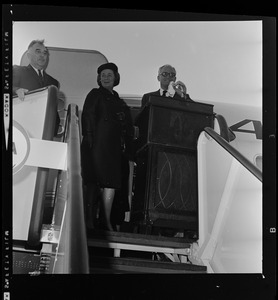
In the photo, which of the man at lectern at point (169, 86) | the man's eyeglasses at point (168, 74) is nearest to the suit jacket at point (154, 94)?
the man at lectern at point (169, 86)

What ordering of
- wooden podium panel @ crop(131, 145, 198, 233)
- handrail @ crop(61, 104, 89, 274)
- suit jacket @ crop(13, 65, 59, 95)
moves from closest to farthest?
1. handrail @ crop(61, 104, 89, 274)
2. suit jacket @ crop(13, 65, 59, 95)
3. wooden podium panel @ crop(131, 145, 198, 233)

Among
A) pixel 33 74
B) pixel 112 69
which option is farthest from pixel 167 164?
pixel 33 74

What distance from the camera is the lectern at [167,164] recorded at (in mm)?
2668

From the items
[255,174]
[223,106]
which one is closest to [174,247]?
[255,174]

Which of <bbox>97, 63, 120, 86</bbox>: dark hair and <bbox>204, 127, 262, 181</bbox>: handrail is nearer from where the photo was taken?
<bbox>204, 127, 262, 181</bbox>: handrail

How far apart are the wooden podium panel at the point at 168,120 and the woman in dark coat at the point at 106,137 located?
0.09 meters

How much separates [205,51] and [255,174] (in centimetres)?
70

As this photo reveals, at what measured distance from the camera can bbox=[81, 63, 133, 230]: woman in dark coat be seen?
2.57 metres

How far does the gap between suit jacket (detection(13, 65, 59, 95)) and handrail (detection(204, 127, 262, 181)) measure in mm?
868

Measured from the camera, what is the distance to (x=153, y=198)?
8.77ft

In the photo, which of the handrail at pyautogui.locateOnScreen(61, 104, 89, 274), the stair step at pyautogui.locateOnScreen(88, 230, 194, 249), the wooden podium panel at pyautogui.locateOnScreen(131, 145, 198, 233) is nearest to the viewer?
the handrail at pyautogui.locateOnScreen(61, 104, 89, 274)

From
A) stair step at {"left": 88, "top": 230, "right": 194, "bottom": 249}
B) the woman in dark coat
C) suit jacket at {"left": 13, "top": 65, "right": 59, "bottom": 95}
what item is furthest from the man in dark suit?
stair step at {"left": 88, "top": 230, "right": 194, "bottom": 249}

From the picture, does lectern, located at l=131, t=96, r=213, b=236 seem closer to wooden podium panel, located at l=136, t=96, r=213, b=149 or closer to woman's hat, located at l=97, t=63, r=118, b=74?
wooden podium panel, located at l=136, t=96, r=213, b=149

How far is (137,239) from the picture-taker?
103 inches
